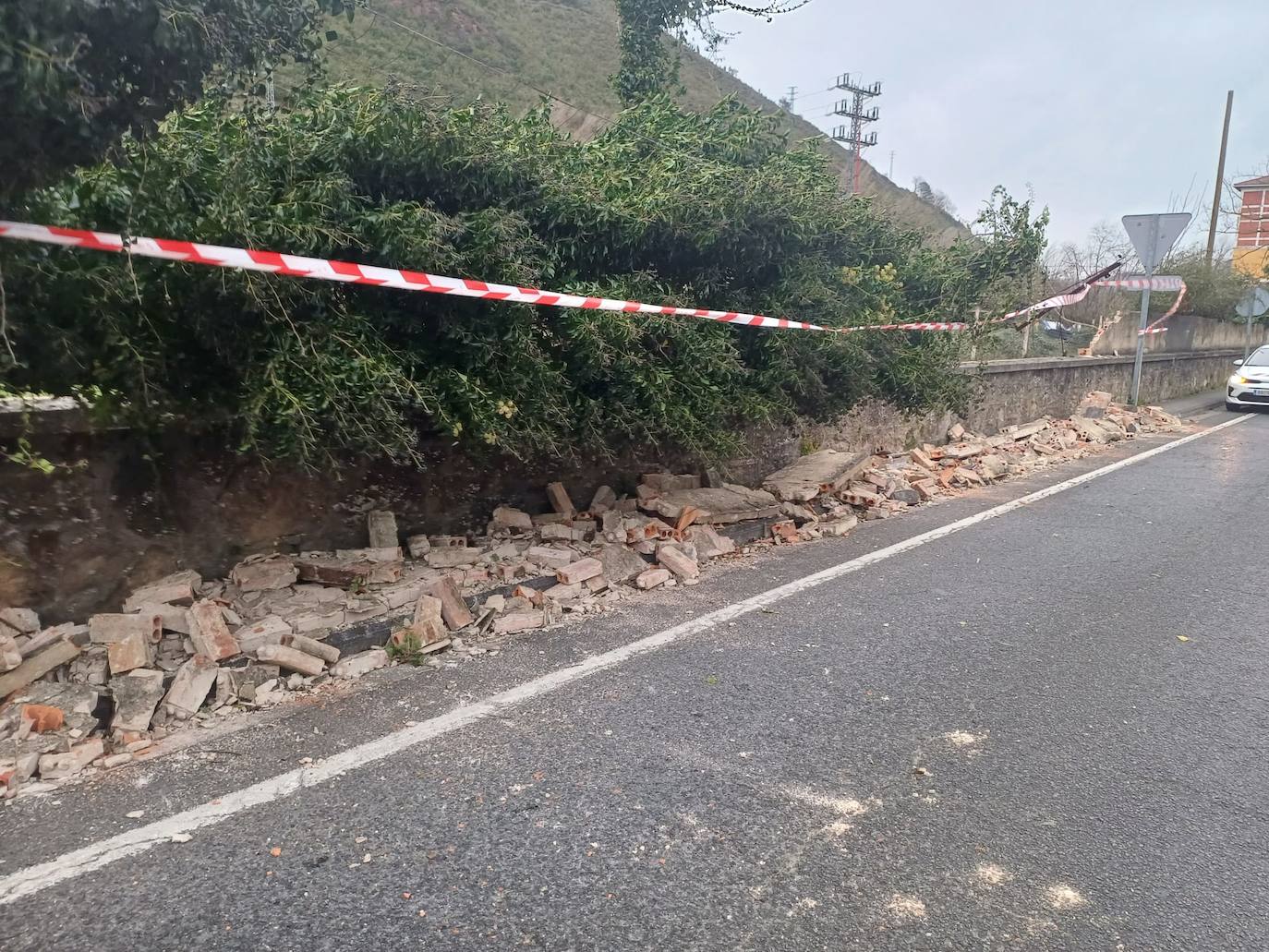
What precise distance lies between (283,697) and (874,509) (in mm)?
5660

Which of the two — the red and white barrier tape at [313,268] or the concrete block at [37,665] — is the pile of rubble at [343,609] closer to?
the concrete block at [37,665]

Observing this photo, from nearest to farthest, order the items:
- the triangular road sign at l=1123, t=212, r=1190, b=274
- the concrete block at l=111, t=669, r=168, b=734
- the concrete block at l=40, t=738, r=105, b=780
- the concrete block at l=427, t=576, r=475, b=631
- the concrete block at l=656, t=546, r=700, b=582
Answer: the concrete block at l=40, t=738, r=105, b=780
the concrete block at l=111, t=669, r=168, b=734
the concrete block at l=427, t=576, r=475, b=631
the concrete block at l=656, t=546, r=700, b=582
the triangular road sign at l=1123, t=212, r=1190, b=274

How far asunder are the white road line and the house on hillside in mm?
31626

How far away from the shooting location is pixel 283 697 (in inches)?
156

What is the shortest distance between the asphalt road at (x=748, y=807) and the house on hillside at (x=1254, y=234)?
31.3 m

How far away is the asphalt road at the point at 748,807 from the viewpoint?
8.36 ft

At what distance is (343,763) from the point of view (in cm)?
338

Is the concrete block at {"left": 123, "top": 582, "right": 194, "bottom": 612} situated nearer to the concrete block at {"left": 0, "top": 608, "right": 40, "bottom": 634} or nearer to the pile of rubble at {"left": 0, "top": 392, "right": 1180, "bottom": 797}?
the pile of rubble at {"left": 0, "top": 392, "right": 1180, "bottom": 797}

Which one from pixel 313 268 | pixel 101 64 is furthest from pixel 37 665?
pixel 101 64

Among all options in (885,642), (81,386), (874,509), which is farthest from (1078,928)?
(874,509)

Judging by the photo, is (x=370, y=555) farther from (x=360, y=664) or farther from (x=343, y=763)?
(x=343, y=763)

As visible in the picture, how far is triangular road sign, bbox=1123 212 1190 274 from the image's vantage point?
571 inches

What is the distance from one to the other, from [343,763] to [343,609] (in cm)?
144

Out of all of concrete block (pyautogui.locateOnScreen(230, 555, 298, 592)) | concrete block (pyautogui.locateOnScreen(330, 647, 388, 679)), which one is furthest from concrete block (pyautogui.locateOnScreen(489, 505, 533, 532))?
concrete block (pyautogui.locateOnScreen(330, 647, 388, 679))
